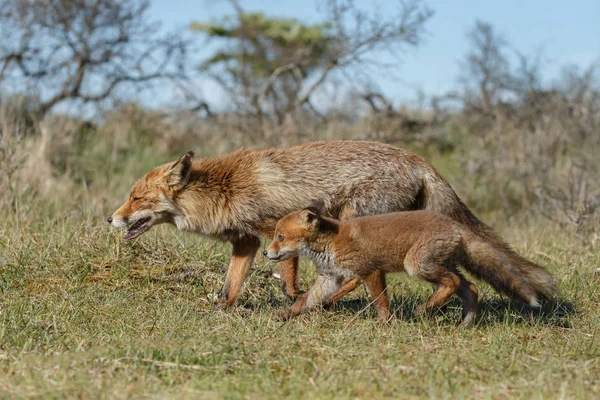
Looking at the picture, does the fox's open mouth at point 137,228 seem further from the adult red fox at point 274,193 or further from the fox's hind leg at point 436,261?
the fox's hind leg at point 436,261

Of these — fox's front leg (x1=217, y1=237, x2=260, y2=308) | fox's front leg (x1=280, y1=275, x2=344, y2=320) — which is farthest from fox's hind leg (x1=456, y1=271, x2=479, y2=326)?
fox's front leg (x1=217, y1=237, x2=260, y2=308)

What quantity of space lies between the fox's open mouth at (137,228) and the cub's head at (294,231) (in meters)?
1.41

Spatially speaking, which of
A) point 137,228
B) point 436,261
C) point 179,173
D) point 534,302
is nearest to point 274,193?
point 179,173

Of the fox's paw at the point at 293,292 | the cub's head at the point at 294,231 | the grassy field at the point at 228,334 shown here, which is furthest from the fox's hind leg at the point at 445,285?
the fox's paw at the point at 293,292

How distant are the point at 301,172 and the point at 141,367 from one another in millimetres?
3019

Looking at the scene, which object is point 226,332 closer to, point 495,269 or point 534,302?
point 495,269

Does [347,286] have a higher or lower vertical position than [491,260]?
lower

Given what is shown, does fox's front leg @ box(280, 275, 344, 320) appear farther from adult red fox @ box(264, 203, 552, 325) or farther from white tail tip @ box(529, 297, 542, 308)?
white tail tip @ box(529, 297, 542, 308)

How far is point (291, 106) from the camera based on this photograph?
17.9 metres

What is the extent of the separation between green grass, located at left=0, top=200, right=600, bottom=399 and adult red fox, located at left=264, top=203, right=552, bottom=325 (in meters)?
0.25

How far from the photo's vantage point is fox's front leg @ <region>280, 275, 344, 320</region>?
22.5 feet

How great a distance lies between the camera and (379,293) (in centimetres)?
638

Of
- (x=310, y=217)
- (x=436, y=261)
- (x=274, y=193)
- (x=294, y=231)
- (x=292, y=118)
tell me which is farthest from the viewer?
(x=292, y=118)

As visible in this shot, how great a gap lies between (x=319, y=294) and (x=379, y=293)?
2.38 feet
